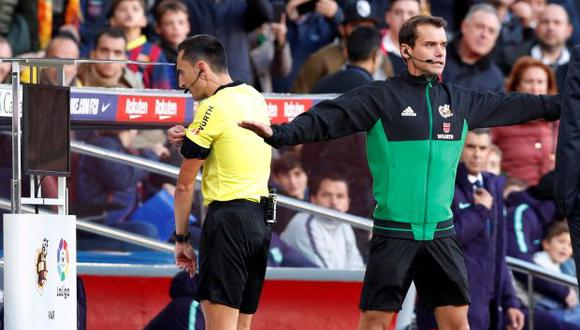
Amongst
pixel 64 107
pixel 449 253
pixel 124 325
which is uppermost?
pixel 64 107

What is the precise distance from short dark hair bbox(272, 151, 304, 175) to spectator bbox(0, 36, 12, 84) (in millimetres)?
2115

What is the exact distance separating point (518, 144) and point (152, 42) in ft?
11.0

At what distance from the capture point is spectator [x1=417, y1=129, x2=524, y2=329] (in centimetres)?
1121

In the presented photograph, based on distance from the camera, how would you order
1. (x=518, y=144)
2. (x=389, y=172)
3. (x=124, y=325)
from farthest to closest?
(x=518, y=144) → (x=124, y=325) → (x=389, y=172)

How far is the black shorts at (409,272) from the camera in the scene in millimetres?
8867

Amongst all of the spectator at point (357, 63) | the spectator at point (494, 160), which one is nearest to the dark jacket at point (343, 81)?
the spectator at point (357, 63)

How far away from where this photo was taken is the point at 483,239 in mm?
11320

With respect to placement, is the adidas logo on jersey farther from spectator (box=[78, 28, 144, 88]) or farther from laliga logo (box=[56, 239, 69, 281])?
spectator (box=[78, 28, 144, 88])

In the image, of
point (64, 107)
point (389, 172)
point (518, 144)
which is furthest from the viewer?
point (518, 144)

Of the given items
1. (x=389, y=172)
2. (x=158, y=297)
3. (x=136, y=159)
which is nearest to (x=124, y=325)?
(x=158, y=297)

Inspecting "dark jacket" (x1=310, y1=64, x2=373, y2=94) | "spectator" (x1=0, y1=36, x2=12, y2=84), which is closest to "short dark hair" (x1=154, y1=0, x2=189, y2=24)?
"spectator" (x1=0, y1=36, x2=12, y2=84)

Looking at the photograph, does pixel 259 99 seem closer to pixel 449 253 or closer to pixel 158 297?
pixel 449 253

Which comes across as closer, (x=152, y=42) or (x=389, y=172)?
(x=389, y=172)

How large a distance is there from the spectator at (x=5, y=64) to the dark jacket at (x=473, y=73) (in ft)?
13.0
